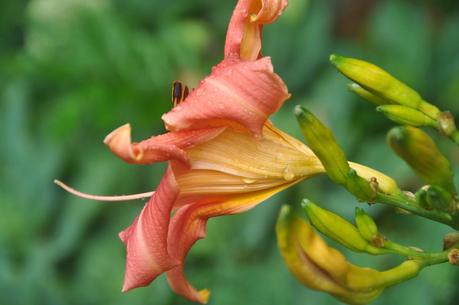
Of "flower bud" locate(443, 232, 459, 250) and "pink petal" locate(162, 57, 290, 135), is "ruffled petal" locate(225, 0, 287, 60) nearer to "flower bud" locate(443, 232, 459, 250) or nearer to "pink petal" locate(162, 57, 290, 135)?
"pink petal" locate(162, 57, 290, 135)

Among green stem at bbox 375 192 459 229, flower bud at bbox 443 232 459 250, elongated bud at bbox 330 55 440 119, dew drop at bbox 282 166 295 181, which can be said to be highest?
elongated bud at bbox 330 55 440 119

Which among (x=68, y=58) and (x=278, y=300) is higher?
(x=68, y=58)

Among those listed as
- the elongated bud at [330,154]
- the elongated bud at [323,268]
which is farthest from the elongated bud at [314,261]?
the elongated bud at [330,154]

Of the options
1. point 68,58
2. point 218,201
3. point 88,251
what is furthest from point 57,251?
point 218,201

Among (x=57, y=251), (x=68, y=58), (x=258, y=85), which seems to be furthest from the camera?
(x=68, y=58)

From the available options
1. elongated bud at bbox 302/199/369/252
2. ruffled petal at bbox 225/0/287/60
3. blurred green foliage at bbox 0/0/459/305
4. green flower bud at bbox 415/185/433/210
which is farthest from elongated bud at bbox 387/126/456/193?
blurred green foliage at bbox 0/0/459/305

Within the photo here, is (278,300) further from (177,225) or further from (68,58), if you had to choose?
(68,58)

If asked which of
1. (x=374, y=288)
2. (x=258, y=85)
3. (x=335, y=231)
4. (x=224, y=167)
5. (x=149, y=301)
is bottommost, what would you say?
(x=149, y=301)

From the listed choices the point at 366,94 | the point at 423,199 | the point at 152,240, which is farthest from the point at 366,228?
the point at 152,240
